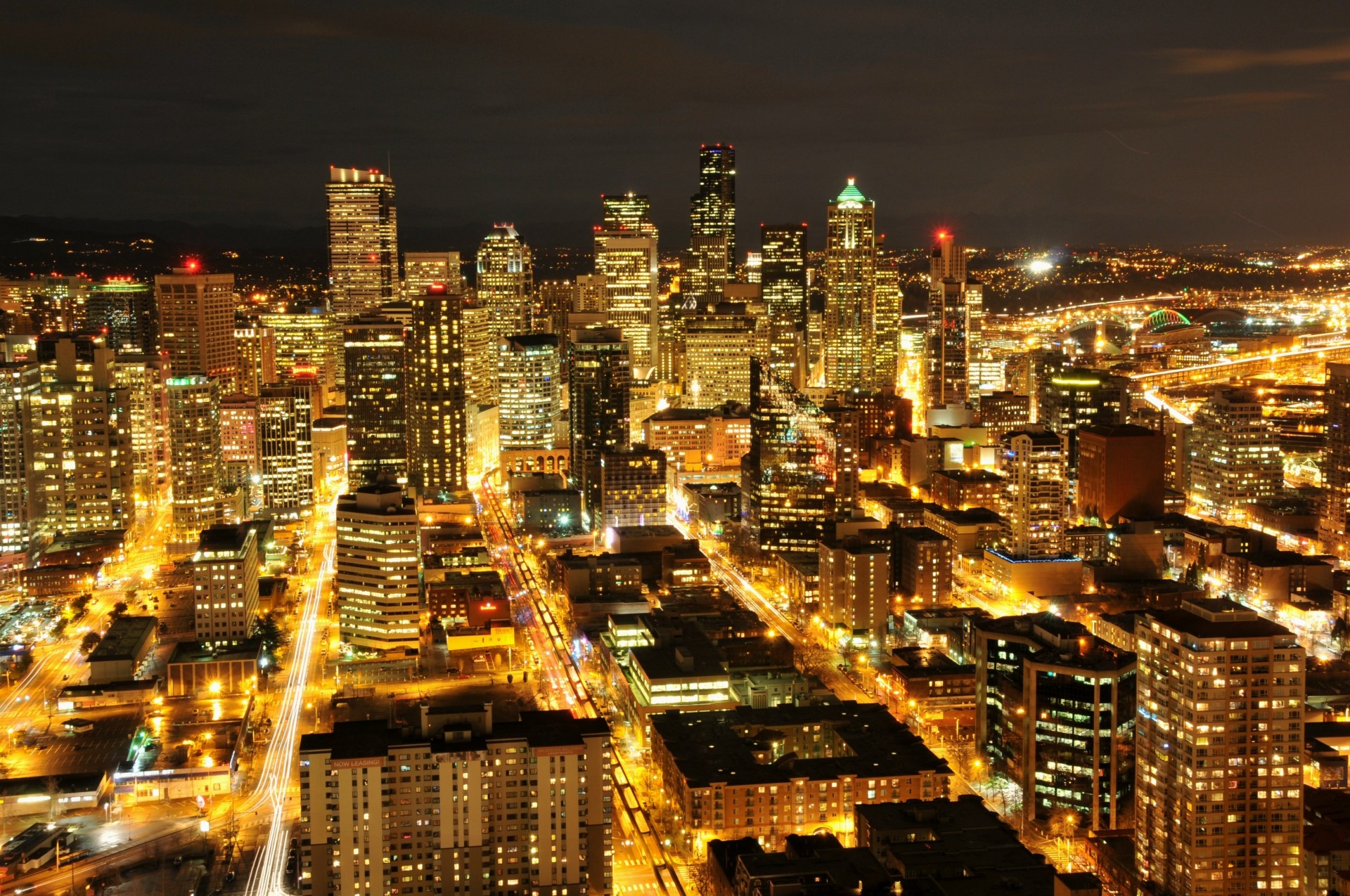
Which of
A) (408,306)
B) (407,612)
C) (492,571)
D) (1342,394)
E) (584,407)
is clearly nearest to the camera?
(407,612)

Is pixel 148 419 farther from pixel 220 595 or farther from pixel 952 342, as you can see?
pixel 952 342

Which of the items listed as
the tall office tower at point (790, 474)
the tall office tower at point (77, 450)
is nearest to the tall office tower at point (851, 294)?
the tall office tower at point (790, 474)

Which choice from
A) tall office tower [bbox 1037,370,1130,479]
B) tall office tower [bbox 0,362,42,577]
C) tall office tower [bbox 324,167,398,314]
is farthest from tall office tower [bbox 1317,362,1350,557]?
tall office tower [bbox 324,167,398,314]

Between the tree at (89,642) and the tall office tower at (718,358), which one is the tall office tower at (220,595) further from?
the tall office tower at (718,358)

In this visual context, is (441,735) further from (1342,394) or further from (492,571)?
(1342,394)

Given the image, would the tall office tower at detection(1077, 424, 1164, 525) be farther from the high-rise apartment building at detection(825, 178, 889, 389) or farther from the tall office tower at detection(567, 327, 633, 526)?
the high-rise apartment building at detection(825, 178, 889, 389)

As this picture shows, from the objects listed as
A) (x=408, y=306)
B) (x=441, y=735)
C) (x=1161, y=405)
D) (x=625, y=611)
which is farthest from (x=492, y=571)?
(x=1161, y=405)

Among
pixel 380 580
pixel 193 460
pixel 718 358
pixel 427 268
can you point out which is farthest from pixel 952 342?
pixel 380 580

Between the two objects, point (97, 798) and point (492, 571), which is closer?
point (97, 798)
